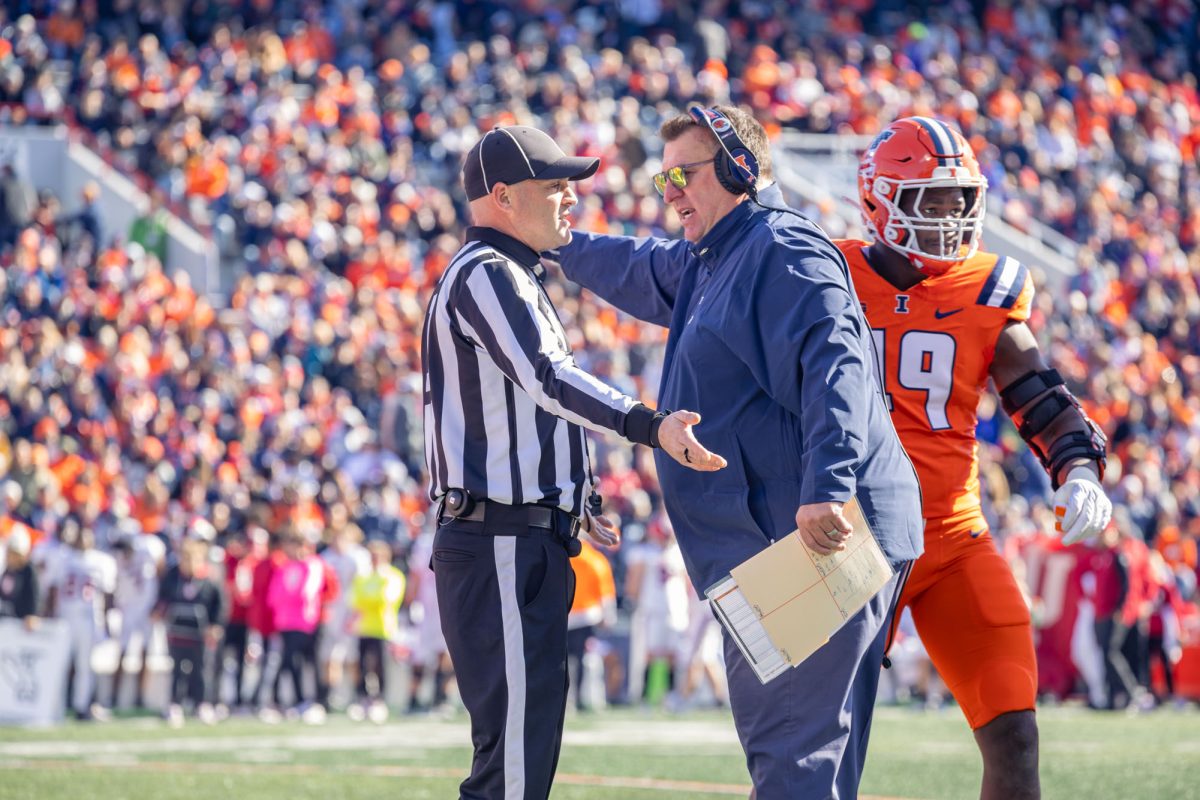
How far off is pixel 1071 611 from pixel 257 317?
27.2ft

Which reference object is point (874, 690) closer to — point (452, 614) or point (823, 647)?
point (823, 647)

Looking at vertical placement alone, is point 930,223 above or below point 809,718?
above

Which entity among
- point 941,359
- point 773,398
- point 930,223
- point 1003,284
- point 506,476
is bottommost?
point 506,476

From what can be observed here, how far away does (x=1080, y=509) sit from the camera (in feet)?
15.5

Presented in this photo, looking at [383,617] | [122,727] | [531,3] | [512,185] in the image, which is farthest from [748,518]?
[531,3]

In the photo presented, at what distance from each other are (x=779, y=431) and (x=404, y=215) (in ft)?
52.2

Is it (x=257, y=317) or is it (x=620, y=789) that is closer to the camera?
(x=620, y=789)

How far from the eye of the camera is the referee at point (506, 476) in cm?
446

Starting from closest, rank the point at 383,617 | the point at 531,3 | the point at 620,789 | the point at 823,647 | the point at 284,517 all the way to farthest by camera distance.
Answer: the point at 823,647 < the point at 620,789 < the point at 383,617 < the point at 284,517 < the point at 531,3

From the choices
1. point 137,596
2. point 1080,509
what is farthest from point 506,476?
point 137,596

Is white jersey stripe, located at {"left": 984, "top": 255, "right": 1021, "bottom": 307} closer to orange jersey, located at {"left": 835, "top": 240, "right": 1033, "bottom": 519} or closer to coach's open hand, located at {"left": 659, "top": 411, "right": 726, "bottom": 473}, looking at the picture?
orange jersey, located at {"left": 835, "top": 240, "right": 1033, "bottom": 519}

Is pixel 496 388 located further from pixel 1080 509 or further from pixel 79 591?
pixel 79 591

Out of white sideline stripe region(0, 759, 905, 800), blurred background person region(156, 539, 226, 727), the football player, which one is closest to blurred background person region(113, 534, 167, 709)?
blurred background person region(156, 539, 226, 727)

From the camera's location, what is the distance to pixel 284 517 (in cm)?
1467
